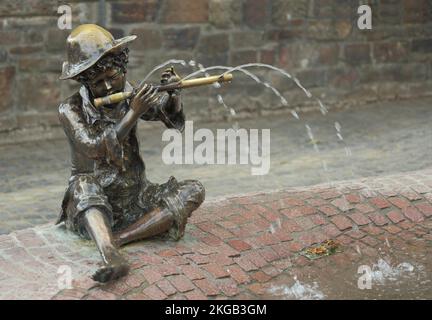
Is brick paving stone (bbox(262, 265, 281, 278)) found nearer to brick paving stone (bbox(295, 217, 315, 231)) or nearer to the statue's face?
brick paving stone (bbox(295, 217, 315, 231))

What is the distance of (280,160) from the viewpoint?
7.63 meters

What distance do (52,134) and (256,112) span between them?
225 cm

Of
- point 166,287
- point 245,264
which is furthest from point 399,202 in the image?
point 166,287

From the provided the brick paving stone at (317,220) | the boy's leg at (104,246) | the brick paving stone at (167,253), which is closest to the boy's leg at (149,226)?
the brick paving stone at (167,253)

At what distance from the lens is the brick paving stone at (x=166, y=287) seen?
14.9 feet

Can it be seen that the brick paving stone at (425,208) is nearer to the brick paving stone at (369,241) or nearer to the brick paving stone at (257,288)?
the brick paving stone at (369,241)

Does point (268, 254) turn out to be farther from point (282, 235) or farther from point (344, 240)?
point (344, 240)

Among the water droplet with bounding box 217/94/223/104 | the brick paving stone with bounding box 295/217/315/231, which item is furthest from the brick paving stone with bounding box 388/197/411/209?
the water droplet with bounding box 217/94/223/104

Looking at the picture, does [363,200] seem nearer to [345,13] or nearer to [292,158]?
[292,158]

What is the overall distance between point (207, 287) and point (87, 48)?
1448 mm

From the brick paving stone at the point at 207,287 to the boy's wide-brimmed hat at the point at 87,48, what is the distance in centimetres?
131

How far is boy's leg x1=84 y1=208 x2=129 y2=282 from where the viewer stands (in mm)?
4398
